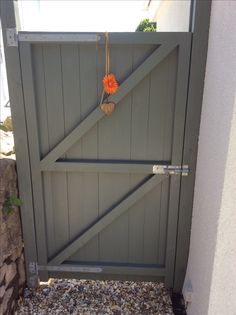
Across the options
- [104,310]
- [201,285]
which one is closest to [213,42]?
[201,285]

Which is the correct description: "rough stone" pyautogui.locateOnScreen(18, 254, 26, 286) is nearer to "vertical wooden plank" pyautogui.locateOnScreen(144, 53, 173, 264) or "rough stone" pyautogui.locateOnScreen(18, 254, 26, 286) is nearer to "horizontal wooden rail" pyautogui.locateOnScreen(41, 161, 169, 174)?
Answer: "horizontal wooden rail" pyautogui.locateOnScreen(41, 161, 169, 174)

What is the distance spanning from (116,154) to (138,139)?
20 cm

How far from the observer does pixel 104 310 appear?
210 centimetres

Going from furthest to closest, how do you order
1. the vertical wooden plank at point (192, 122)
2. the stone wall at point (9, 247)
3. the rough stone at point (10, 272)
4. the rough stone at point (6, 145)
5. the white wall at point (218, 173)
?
the rough stone at point (6, 145)
the rough stone at point (10, 272)
the stone wall at point (9, 247)
the vertical wooden plank at point (192, 122)
the white wall at point (218, 173)

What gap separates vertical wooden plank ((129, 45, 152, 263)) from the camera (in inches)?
70.5

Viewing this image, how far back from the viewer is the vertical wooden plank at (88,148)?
1.78m

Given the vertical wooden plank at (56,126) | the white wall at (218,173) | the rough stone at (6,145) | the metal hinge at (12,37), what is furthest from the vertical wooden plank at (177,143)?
the rough stone at (6,145)

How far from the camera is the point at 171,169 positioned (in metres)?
1.94

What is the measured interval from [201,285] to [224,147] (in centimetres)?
98

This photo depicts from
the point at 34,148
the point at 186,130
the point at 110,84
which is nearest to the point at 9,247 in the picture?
the point at 34,148

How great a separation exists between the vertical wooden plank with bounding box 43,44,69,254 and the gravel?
0.38m

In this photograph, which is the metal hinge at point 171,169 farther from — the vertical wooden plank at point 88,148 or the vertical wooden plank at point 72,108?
the vertical wooden plank at point 72,108

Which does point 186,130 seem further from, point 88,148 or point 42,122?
point 42,122

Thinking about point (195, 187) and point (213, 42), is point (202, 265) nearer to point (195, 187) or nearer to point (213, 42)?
point (195, 187)
